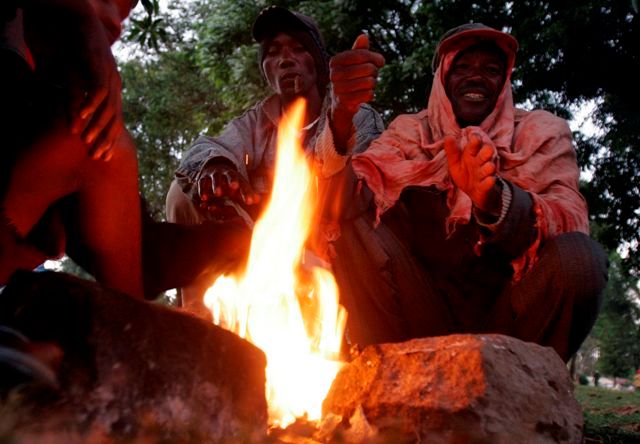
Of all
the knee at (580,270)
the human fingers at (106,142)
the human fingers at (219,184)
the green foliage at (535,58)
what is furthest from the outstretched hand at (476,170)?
the green foliage at (535,58)

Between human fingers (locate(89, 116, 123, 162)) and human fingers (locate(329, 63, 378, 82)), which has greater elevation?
human fingers (locate(329, 63, 378, 82))

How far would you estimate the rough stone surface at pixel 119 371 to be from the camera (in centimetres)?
138

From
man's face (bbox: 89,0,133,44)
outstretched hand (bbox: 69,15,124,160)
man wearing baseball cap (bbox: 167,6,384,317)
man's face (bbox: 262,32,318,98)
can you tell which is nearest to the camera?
outstretched hand (bbox: 69,15,124,160)

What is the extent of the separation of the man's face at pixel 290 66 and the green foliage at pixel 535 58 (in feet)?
6.66

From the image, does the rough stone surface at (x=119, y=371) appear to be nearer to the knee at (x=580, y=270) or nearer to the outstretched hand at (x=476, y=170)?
the outstretched hand at (x=476, y=170)

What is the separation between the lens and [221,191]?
10.4ft

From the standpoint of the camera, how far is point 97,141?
1.81 m

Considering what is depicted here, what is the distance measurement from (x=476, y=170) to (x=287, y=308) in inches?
40.4

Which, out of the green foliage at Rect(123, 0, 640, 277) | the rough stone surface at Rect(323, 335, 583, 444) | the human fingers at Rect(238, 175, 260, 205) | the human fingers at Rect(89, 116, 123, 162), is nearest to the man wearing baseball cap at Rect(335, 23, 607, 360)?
the human fingers at Rect(238, 175, 260, 205)

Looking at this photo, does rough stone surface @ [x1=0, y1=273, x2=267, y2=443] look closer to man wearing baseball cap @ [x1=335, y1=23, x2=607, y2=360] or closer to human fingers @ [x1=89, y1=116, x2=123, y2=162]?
human fingers @ [x1=89, y1=116, x2=123, y2=162]

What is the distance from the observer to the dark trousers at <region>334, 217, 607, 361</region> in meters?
2.63

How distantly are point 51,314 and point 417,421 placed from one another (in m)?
1.12

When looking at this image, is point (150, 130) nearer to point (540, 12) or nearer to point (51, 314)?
point (540, 12)

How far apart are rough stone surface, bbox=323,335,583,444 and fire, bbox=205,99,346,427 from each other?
32 cm
